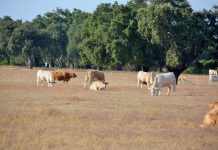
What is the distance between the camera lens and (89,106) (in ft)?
67.6

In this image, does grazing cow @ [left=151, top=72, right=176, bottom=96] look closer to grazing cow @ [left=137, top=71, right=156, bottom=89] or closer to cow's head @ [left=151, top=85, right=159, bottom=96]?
cow's head @ [left=151, top=85, right=159, bottom=96]

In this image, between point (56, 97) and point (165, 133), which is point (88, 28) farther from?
point (165, 133)

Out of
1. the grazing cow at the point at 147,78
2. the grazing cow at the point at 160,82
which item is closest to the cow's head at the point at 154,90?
the grazing cow at the point at 160,82

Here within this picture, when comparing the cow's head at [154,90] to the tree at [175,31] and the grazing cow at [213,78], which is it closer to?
the tree at [175,31]

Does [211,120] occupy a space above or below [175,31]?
below

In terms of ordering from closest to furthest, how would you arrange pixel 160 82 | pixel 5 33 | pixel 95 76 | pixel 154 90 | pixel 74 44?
pixel 154 90, pixel 160 82, pixel 95 76, pixel 74 44, pixel 5 33

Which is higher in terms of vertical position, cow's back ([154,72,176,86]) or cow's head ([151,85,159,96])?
cow's back ([154,72,176,86])

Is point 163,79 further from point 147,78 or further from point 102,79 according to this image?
point 102,79

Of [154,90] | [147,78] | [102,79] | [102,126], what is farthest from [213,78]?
[102,126]

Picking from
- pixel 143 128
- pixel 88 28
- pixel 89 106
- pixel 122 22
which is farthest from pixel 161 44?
pixel 143 128

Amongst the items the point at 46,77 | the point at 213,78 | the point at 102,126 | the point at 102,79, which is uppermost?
the point at 46,77

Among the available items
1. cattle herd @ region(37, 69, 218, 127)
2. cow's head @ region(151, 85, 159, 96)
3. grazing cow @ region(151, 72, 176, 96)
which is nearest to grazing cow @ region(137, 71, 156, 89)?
cattle herd @ region(37, 69, 218, 127)

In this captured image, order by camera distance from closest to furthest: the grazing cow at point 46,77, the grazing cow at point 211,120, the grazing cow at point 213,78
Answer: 1. the grazing cow at point 211,120
2. the grazing cow at point 46,77
3. the grazing cow at point 213,78

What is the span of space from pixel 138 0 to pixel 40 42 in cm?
4576
